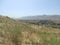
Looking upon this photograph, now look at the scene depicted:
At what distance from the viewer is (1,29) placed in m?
12.6

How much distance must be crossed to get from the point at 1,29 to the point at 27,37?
5.79 feet

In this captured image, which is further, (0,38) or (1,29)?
(1,29)

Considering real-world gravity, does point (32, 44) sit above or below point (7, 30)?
below

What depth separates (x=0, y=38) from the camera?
11.3 m

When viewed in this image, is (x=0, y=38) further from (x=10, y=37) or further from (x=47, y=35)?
(x=47, y=35)

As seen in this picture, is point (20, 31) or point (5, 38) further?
point (20, 31)

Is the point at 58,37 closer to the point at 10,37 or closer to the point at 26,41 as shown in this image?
the point at 26,41

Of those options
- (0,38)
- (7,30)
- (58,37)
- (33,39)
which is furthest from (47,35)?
(0,38)

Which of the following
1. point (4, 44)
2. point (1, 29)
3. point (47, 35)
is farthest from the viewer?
point (47, 35)

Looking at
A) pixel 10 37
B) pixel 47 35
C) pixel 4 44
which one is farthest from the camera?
pixel 47 35

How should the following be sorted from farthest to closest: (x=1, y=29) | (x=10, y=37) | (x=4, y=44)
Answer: (x=1, y=29) < (x=10, y=37) < (x=4, y=44)

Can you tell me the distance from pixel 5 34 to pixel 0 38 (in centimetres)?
65

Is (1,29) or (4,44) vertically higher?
(1,29)

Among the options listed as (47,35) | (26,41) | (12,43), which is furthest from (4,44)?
(47,35)
